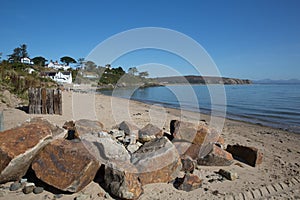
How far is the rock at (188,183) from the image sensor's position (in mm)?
3686

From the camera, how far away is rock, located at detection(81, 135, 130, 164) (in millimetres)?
3871

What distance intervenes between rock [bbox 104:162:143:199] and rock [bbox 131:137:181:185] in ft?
0.77

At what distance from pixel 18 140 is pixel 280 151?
23.6 feet

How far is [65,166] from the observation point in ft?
11.1

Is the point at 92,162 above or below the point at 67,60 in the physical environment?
below

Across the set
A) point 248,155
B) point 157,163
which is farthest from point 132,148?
point 248,155

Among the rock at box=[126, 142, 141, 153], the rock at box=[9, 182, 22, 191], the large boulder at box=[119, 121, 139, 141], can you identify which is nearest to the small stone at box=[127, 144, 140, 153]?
the rock at box=[126, 142, 141, 153]

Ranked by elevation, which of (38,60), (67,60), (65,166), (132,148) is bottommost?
(132,148)

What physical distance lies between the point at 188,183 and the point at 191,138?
5.31 feet

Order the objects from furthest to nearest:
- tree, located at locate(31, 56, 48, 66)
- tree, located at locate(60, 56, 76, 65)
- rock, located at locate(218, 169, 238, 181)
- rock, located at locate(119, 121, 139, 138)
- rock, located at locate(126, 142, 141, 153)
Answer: tree, located at locate(60, 56, 76, 65) → tree, located at locate(31, 56, 48, 66) → rock, located at locate(119, 121, 139, 138) → rock, located at locate(126, 142, 141, 153) → rock, located at locate(218, 169, 238, 181)

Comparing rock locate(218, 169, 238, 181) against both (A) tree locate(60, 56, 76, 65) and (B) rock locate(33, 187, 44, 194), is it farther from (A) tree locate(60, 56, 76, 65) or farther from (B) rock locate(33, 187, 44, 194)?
(A) tree locate(60, 56, 76, 65)

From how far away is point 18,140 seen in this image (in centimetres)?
356

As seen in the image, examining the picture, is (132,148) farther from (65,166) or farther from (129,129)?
(65,166)

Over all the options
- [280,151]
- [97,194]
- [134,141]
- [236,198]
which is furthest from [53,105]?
[280,151]
